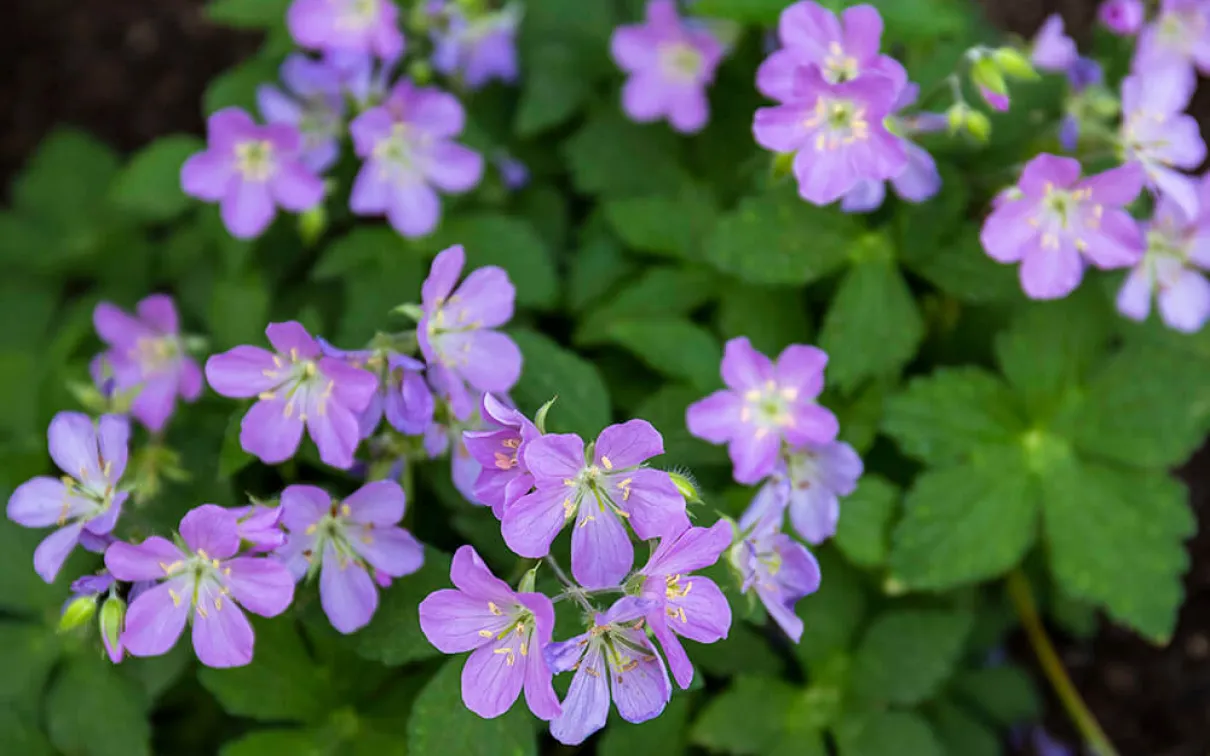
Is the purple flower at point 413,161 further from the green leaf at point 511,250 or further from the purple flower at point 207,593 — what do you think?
the purple flower at point 207,593

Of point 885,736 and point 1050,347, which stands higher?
point 1050,347

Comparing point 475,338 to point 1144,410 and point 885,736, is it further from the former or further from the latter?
point 1144,410

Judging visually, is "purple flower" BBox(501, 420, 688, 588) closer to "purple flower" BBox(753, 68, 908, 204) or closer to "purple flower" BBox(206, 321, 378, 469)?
"purple flower" BBox(206, 321, 378, 469)

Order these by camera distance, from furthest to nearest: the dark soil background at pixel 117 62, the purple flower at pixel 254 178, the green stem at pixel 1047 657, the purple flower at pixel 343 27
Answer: the dark soil background at pixel 117 62 → the green stem at pixel 1047 657 → the purple flower at pixel 343 27 → the purple flower at pixel 254 178

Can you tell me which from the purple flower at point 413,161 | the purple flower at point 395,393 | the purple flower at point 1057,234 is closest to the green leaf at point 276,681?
the purple flower at point 395,393

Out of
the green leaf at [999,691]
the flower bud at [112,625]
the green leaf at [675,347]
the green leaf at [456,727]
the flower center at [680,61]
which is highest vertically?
the flower center at [680,61]

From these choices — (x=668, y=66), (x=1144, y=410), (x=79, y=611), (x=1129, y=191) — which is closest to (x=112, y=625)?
(x=79, y=611)
